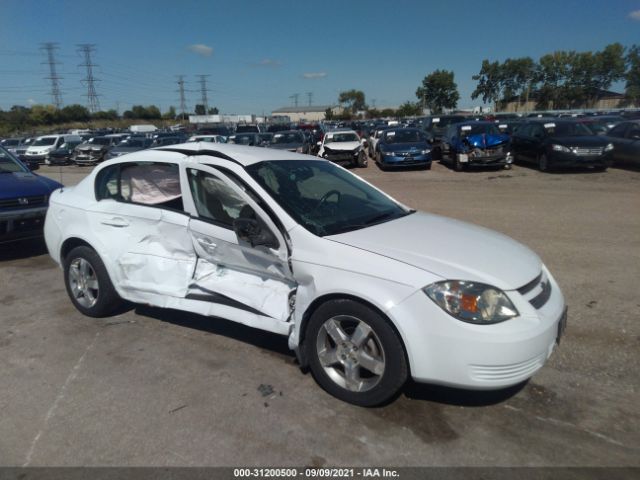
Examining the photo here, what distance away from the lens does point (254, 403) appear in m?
3.24

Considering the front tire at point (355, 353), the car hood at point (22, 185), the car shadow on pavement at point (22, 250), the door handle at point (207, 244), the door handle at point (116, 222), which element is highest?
the car hood at point (22, 185)

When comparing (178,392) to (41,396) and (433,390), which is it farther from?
(433,390)

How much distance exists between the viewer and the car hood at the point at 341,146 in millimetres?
19250

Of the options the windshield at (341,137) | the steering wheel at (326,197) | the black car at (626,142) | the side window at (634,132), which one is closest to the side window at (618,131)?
the black car at (626,142)

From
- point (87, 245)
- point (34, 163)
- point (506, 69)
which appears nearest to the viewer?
point (87, 245)

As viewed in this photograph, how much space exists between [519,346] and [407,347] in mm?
635

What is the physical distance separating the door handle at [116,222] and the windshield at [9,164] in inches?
170

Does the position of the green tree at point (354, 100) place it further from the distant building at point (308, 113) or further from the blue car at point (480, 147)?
the blue car at point (480, 147)

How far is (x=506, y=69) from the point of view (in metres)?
74.2

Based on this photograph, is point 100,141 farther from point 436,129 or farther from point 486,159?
point 486,159

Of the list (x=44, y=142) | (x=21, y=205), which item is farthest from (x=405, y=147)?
(x=44, y=142)

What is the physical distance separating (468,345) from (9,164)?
8.02 m

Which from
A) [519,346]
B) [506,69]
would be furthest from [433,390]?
[506,69]

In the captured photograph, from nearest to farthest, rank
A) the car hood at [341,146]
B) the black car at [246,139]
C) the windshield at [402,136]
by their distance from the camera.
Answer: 1. the windshield at [402,136]
2. the car hood at [341,146]
3. the black car at [246,139]
